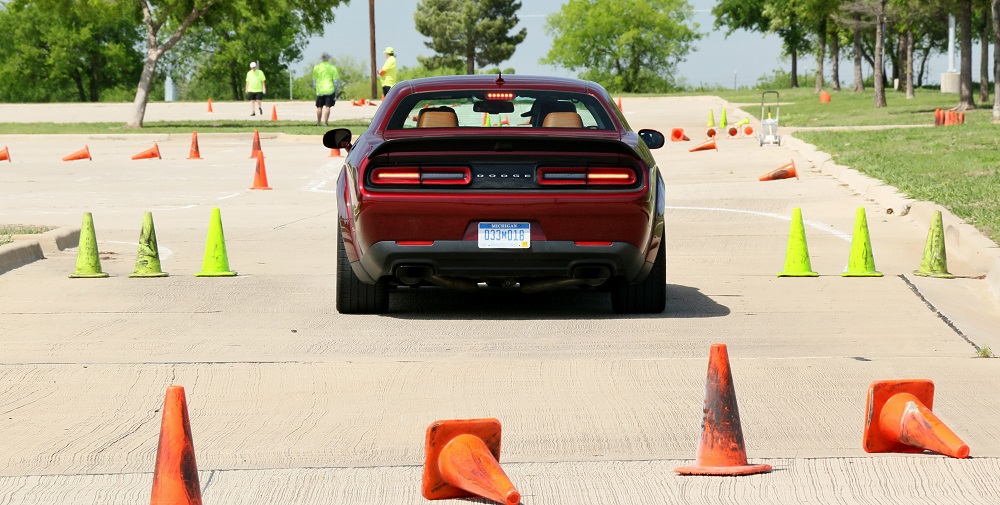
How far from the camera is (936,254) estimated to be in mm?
10703

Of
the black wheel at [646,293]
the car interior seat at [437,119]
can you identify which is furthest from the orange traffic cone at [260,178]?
the black wheel at [646,293]

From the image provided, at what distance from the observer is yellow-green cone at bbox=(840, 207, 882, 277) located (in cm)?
1073

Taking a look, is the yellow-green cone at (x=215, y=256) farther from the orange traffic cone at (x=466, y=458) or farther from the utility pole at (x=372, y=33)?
the utility pole at (x=372, y=33)

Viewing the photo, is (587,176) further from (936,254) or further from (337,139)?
(936,254)

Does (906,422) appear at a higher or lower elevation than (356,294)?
lower

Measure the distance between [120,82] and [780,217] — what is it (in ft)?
281

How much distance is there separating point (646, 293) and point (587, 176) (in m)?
1.06

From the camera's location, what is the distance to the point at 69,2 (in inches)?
1476

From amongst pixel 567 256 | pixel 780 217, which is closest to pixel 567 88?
pixel 567 256

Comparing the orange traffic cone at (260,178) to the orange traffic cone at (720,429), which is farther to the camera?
the orange traffic cone at (260,178)

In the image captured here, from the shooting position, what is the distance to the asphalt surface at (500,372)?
541cm

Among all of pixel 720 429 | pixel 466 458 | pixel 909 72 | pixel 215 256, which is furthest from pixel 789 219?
pixel 909 72

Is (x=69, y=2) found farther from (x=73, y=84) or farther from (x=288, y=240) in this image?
(x=73, y=84)

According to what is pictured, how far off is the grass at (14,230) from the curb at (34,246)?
85 millimetres
